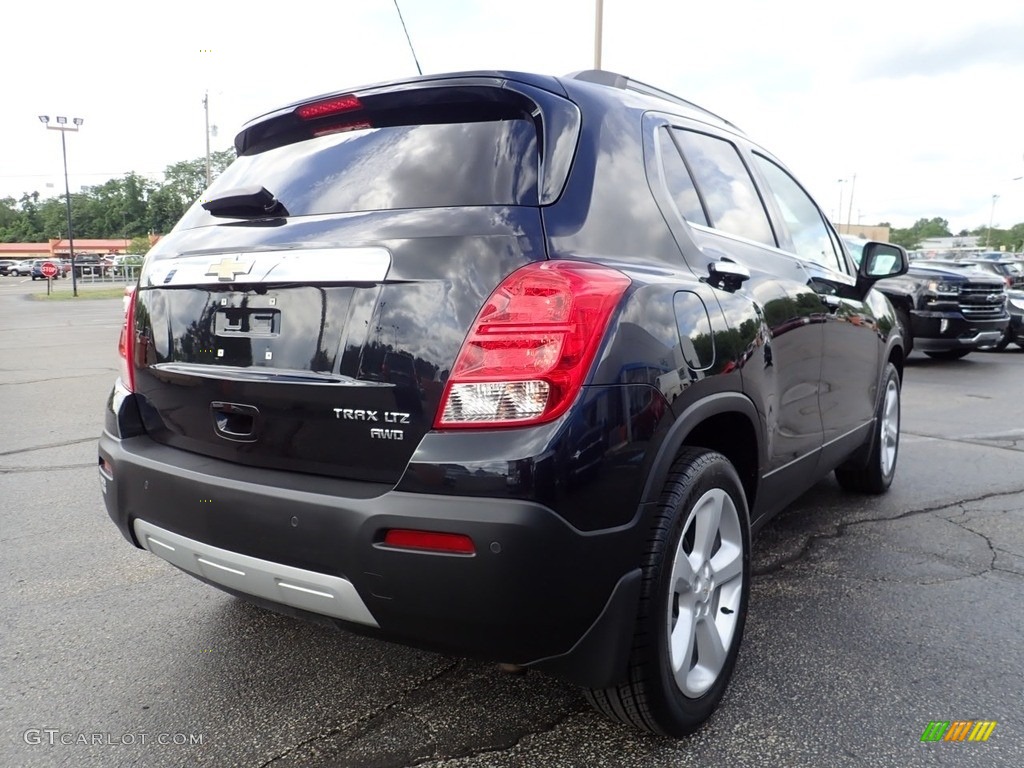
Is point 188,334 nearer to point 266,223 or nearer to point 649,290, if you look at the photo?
point 266,223

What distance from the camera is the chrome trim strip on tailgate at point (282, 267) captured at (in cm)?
199

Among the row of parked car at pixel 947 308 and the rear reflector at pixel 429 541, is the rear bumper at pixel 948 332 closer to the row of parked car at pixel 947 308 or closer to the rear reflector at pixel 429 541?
the row of parked car at pixel 947 308

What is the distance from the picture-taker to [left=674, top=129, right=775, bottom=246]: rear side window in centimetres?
273

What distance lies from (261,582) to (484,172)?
1175 millimetres

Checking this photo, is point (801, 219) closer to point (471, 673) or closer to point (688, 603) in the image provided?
point (688, 603)

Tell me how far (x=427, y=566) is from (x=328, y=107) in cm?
140

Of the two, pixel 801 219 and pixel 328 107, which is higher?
pixel 328 107

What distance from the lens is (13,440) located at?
19.4ft

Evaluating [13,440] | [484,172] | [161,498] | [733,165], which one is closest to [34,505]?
[13,440]

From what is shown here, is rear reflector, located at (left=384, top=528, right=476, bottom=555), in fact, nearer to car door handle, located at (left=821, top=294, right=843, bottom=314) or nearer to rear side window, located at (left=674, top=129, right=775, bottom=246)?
rear side window, located at (left=674, top=129, right=775, bottom=246)

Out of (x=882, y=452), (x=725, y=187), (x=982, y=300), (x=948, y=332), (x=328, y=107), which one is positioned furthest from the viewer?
(x=982, y=300)

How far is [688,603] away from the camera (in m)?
2.23

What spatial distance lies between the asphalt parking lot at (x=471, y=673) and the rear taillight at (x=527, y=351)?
0.99m

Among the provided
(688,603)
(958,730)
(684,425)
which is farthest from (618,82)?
(958,730)
